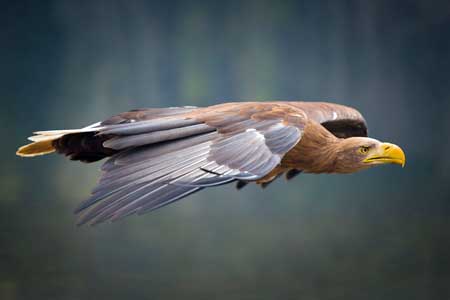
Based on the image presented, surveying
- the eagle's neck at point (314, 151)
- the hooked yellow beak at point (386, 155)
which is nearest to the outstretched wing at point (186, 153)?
the eagle's neck at point (314, 151)

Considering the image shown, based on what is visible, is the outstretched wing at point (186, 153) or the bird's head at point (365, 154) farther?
the bird's head at point (365, 154)

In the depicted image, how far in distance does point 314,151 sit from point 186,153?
2.49 feet

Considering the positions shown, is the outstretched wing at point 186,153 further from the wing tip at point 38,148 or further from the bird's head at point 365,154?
the wing tip at point 38,148

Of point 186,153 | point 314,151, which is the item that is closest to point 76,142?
point 186,153

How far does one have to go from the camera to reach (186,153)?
3.06 metres

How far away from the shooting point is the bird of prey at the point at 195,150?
2.80 m

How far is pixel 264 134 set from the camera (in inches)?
125

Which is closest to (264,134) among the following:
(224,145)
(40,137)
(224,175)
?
(224,145)

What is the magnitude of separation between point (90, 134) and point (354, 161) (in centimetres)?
120

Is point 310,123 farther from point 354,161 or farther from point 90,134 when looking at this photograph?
point 90,134

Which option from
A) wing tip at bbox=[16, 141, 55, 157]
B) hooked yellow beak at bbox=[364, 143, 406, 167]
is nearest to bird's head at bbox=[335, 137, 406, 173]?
hooked yellow beak at bbox=[364, 143, 406, 167]

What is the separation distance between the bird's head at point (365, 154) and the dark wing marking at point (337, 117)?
286 millimetres

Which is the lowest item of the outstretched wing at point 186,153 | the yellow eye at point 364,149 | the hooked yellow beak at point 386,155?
the hooked yellow beak at point 386,155

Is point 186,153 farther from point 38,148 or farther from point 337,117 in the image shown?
point 337,117
